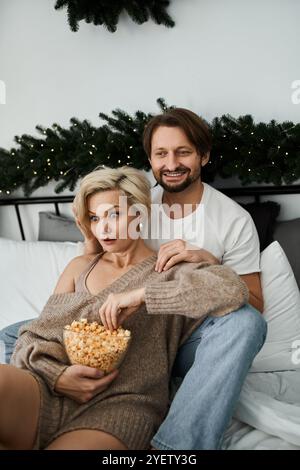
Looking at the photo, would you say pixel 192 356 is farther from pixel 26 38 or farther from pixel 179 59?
pixel 26 38

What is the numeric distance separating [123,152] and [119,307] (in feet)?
3.03

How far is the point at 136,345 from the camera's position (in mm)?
1315

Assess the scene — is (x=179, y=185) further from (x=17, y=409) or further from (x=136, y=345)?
→ (x=17, y=409)

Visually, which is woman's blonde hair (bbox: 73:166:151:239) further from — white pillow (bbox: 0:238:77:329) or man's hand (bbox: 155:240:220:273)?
white pillow (bbox: 0:238:77:329)

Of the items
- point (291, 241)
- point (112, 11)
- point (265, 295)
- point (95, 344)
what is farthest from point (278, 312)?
point (112, 11)

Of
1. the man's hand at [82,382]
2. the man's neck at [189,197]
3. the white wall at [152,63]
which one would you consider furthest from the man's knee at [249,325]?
A: the white wall at [152,63]

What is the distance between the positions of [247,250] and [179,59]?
86cm

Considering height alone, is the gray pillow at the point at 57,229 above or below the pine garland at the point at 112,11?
below

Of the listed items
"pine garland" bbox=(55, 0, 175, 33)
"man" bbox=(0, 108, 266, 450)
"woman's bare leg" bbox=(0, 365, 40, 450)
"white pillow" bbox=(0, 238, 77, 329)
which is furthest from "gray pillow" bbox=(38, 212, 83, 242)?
"woman's bare leg" bbox=(0, 365, 40, 450)

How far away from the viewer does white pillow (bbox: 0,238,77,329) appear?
1.91 m

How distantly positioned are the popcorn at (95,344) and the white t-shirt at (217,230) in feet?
1.88

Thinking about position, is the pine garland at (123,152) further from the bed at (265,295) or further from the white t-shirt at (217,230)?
the white t-shirt at (217,230)

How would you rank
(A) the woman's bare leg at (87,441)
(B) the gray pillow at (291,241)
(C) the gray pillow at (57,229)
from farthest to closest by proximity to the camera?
(C) the gray pillow at (57,229) → (B) the gray pillow at (291,241) → (A) the woman's bare leg at (87,441)

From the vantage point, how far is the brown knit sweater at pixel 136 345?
116 centimetres
